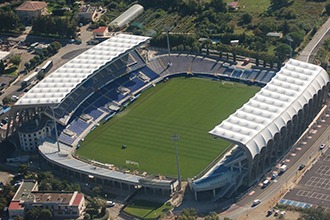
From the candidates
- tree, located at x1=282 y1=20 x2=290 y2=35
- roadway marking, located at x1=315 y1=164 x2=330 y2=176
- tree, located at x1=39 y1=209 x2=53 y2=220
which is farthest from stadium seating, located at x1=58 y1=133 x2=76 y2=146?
tree, located at x1=282 y1=20 x2=290 y2=35

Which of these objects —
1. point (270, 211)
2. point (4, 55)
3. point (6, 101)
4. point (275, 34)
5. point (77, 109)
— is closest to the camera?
point (270, 211)

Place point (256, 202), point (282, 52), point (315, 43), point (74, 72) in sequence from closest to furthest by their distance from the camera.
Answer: point (256, 202) < point (74, 72) < point (282, 52) < point (315, 43)

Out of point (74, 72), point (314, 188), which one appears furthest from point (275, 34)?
point (314, 188)

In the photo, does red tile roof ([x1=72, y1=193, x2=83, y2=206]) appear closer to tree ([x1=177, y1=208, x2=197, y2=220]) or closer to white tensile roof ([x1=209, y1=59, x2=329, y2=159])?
tree ([x1=177, y1=208, x2=197, y2=220])

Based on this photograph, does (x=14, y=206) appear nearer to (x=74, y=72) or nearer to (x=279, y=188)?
(x=74, y=72)

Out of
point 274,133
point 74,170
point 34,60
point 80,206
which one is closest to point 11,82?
point 34,60

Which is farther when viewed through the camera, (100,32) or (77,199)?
(100,32)

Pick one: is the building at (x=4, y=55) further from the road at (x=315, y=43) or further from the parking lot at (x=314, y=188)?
the parking lot at (x=314, y=188)
